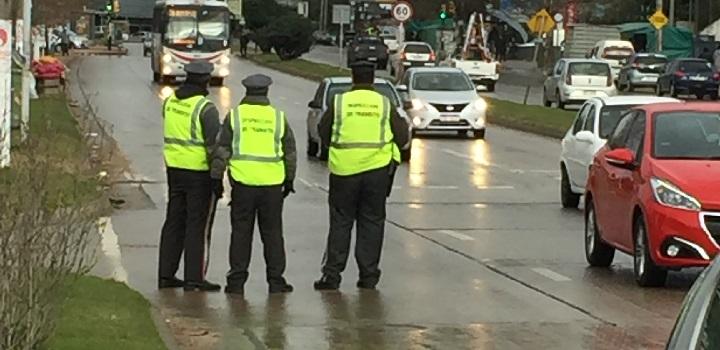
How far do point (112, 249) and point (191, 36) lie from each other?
4279cm

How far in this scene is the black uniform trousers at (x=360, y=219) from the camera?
41.6ft

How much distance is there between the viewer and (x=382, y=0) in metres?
128

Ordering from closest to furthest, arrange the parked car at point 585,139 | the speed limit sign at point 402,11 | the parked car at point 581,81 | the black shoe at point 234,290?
the black shoe at point 234,290 < the parked car at point 585,139 < the parked car at point 581,81 < the speed limit sign at point 402,11

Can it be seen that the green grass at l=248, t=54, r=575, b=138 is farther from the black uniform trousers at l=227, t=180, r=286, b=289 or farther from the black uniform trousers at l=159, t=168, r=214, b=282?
the black uniform trousers at l=227, t=180, r=286, b=289

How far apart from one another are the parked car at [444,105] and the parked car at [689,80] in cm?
2214

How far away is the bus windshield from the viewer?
188ft

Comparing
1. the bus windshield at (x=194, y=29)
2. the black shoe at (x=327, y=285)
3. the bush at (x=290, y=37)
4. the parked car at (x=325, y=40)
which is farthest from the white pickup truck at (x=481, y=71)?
the parked car at (x=325, y=40)

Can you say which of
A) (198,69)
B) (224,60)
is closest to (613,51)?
(224,60)

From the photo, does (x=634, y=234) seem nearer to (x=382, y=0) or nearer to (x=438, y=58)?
(x=438, y=58)

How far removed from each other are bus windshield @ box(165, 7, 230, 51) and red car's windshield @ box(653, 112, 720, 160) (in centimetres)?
4432

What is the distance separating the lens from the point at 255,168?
12242 mm

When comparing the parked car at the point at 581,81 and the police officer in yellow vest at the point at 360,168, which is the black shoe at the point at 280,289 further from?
the parked car at the point at 581,81

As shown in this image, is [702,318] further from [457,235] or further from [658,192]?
[457,235]

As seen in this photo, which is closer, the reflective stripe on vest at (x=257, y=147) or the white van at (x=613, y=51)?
the reflective stripe on vest at (x=257, y=147)
